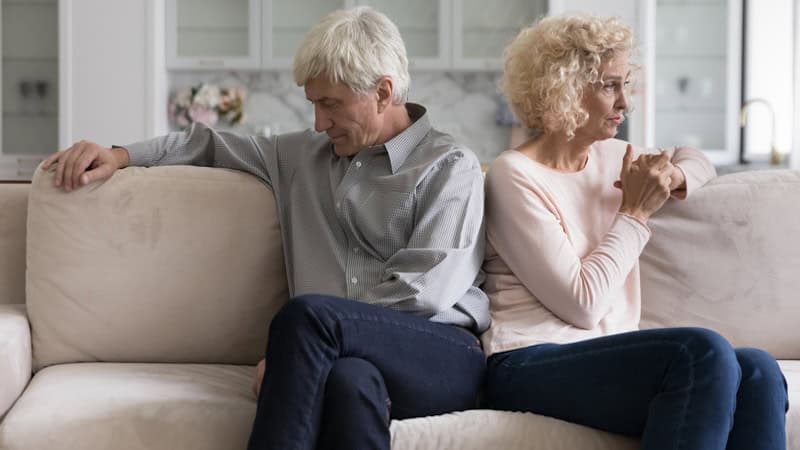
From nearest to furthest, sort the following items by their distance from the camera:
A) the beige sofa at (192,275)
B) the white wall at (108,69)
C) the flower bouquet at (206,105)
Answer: the beige sofa at (192,275) < the white wall at (108,69) < the flower bouquet at (206,105)

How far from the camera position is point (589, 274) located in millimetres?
1986

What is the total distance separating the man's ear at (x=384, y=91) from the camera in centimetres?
214

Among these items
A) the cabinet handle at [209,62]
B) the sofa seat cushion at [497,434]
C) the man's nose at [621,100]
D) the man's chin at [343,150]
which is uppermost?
the cabinet handle at [209,62]

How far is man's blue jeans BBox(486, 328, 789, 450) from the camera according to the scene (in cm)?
163

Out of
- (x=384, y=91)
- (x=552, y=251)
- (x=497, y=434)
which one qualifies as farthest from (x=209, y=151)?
(x=497, y=434)

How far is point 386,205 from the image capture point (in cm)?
208

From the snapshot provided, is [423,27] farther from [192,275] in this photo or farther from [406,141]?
[192,275]

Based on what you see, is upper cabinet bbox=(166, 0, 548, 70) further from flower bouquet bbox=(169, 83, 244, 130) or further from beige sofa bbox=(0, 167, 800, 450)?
beige sofa bbox=(0, 167, 800, 450)

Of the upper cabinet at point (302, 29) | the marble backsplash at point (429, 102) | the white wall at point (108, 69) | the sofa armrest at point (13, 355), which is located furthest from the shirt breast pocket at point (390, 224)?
the marble backsplash at point (429, 102)

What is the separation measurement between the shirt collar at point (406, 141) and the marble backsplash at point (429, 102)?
11.4 feet

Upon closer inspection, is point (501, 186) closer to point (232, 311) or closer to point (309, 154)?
point (309, 154)

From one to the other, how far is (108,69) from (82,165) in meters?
3.14

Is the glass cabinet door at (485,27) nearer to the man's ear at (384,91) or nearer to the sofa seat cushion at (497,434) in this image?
the man's ear at (384,91)

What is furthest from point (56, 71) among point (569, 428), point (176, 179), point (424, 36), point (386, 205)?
point (569, 428)
